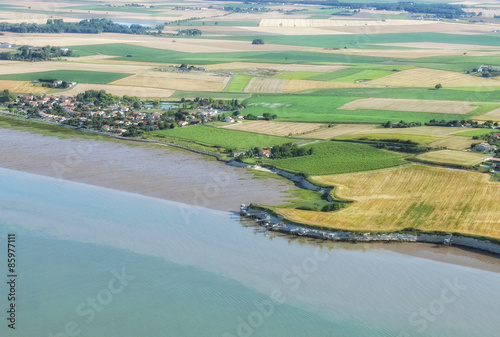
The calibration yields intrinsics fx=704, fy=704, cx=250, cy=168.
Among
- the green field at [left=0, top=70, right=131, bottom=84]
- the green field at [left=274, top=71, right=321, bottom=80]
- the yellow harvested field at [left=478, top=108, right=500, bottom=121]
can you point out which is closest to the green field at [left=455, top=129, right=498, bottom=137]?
the yellow harvested field at [left=478, top=108, right=500, bottom=121]

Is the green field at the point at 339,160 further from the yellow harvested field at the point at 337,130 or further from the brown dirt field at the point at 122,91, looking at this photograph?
the brown dirt field at the point at 122,91

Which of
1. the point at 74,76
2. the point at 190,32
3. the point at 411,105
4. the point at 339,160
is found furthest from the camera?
the point at 190,32

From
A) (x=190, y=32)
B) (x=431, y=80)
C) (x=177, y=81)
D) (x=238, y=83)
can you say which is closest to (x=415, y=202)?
(x=238, y=83)

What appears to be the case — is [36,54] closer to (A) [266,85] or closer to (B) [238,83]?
(B) [238,83]

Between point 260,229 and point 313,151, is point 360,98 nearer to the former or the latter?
point 313,151

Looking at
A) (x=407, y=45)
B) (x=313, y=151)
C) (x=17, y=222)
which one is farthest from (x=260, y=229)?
(x=407, y=45)

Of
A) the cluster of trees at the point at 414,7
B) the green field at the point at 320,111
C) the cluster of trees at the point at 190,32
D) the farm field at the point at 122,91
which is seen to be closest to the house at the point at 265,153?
the green field at the point at 320,111

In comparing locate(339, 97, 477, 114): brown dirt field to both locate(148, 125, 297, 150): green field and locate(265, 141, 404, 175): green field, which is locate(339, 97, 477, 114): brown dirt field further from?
locate(265, 141, 404, 175): green field
